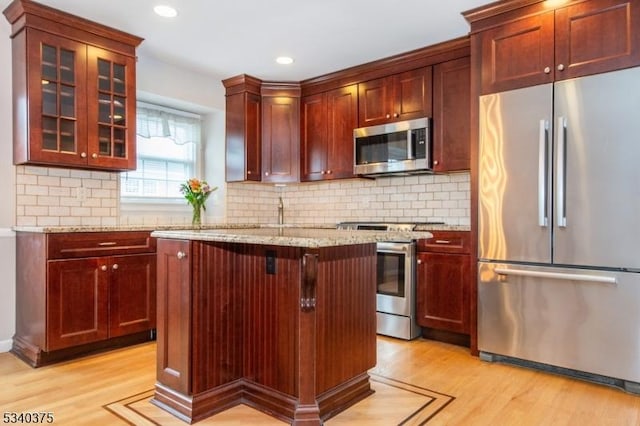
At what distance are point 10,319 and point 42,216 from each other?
77 cm

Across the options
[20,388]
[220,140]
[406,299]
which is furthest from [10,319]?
[406,299]

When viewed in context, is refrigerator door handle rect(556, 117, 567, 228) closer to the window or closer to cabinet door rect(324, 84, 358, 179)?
cabinet door rect(324, 84, 358, 179)

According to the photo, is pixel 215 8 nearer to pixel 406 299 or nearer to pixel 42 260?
pixel 42 260

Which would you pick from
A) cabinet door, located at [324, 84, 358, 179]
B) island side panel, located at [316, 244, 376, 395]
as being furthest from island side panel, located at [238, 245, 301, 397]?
cabinet door, located at [324, 84, 358, 179]

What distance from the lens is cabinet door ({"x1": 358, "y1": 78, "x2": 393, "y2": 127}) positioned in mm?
3934

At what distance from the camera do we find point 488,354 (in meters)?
2.93

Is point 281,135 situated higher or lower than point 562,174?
higher

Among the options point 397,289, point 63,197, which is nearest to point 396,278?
point 397,289

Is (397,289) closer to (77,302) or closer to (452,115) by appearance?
(452,115)

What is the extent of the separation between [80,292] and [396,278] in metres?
2.36

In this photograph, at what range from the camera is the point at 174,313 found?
2180 mm

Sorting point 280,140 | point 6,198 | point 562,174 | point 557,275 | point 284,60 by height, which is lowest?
point 557,275

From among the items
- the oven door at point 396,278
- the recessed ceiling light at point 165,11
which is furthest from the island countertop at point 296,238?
the recessed ceiling light at point 165,11

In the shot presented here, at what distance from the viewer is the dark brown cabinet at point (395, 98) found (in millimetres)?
3684
